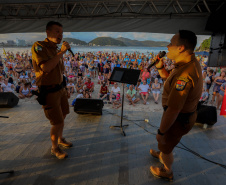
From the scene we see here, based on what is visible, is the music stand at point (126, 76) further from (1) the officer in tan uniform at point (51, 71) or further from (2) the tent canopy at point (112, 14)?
(2) the tent canopy at point (112, 14)

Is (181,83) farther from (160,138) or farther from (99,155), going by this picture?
(99,155)

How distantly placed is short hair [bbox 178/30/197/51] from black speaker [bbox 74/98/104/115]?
2939 mm

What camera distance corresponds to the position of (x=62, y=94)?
7.55 ft

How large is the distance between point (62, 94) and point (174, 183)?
7.02 ft

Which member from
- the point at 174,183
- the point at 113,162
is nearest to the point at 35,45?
the point at 113,162

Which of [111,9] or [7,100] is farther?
[111,9]

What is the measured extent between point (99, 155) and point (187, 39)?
7.19ft

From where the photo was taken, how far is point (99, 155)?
2453 millimetres

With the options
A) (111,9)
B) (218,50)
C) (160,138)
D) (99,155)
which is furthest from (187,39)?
(111,9)

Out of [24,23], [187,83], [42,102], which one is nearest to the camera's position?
[187,83]

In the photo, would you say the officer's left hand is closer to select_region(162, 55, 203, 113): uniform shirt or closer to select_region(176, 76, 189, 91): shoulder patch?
select_region(162, 55, 203, 113): uniform shirt

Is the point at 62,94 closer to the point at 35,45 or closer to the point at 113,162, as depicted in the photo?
the point at 35,45

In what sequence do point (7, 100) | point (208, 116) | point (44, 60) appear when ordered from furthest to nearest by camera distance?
point (7, 100) → point (208, 116) → point (44, 60)

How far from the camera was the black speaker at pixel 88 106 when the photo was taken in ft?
13.2
